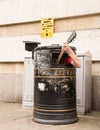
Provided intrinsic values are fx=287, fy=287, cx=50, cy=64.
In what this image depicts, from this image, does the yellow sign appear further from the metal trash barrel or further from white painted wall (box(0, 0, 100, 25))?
the metal trash barrel

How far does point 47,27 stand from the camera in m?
6.16

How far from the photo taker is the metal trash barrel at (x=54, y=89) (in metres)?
4.19

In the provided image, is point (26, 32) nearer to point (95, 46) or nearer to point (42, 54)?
point (95, 46)

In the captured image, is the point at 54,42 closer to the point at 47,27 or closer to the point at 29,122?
the point at 47,27

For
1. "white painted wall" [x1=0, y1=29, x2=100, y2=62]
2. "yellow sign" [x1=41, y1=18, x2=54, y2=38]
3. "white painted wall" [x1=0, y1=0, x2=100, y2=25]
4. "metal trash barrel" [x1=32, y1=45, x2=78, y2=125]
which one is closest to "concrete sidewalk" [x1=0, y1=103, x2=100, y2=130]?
"metal trash barrel" [x1=32, y1=45, x2=78, y2=125]

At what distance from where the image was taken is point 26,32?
21.5 feet

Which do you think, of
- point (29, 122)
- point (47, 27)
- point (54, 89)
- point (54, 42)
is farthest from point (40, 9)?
point (29, 122)

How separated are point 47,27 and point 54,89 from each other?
2.29 meters

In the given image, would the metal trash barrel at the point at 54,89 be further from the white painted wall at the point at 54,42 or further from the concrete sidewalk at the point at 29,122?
the white painted wall at the point at 54,42

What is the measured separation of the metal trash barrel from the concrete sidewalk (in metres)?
0.15

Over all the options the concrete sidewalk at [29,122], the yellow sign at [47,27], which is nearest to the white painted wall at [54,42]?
the yellow sign at [47,27]

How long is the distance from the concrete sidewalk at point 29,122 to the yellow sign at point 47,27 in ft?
5.67

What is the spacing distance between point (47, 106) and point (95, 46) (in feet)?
6.01

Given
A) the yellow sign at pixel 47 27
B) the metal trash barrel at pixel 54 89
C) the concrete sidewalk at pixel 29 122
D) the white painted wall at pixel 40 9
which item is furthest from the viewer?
the yellow sign at pixel 47 27
